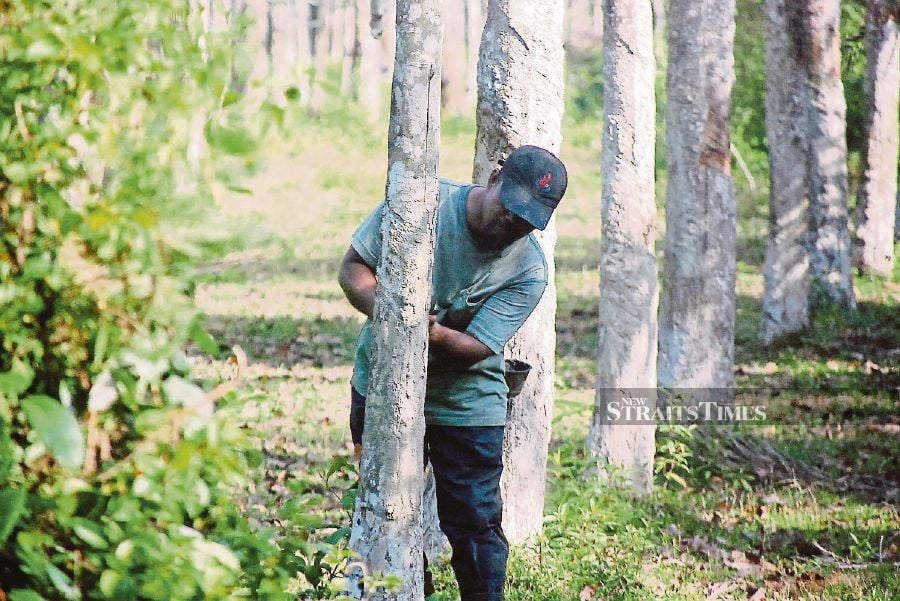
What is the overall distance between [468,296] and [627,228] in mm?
3242

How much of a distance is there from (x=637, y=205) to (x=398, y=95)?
4.02m

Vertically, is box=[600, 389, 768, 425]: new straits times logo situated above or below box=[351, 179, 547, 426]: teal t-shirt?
below

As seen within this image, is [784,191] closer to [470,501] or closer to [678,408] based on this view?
[678,408]

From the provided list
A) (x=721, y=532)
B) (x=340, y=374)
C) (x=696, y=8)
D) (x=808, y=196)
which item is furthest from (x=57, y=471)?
(x=808, y=196)

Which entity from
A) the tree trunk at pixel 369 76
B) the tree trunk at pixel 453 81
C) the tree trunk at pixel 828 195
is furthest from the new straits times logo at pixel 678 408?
the tree trunk at pixel 369 76

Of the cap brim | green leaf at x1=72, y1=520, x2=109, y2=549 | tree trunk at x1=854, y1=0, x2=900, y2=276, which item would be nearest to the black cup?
the cap brim

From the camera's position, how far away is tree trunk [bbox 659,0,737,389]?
9914mm

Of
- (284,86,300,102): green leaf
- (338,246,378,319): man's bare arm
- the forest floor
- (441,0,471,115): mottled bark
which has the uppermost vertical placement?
(441,0,471,115): mottled bark

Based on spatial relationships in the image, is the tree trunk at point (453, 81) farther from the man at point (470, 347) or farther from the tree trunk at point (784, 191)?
the man at point (470, 347)

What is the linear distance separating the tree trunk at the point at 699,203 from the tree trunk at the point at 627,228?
2.10 meters

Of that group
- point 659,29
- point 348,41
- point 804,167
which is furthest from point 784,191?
point 659,29

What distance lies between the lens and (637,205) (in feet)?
25.7

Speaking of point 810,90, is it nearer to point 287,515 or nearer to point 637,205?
point 637,205

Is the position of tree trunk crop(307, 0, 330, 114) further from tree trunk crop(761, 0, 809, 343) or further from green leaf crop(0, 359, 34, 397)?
green leaf crop(0, 359, 34, 397)
